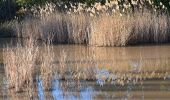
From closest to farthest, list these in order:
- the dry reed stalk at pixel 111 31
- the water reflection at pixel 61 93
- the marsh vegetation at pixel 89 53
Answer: the water reflection at pixel 61 93 < the marsh vegetation at pixel 89 53 < the dry reed stalk at pixel 111 31

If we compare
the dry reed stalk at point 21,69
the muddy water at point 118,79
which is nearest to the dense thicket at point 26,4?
the muddy water at point 118,79

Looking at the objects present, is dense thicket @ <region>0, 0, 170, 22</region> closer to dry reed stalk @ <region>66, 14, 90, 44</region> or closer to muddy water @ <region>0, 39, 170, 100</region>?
dry reed stalk @ <region>66, 14, 90, 44</region>

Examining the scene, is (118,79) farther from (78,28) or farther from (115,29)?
(78,28)

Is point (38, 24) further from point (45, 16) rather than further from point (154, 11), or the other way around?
point (154, 11)

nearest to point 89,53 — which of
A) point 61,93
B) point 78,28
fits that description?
point 78,28

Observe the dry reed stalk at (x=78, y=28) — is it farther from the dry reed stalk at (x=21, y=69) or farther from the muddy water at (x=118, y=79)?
the dry reed stalk at (x=21, y=69)

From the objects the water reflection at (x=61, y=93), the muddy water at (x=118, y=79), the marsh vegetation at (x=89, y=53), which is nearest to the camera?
the water reflection at (x=61, y=93)

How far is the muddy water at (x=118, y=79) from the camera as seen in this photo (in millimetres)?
7734

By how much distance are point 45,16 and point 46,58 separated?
7.81 metres

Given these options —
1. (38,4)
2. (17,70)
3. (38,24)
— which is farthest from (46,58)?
(38,4)

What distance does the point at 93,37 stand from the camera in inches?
561

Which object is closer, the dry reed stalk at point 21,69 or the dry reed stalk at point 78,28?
the dry reed stalk at point 21,69

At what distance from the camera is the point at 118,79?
28.8 feet

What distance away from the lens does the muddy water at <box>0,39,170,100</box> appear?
773 cm
